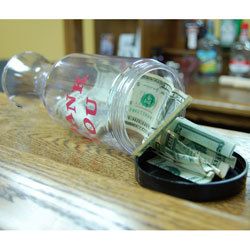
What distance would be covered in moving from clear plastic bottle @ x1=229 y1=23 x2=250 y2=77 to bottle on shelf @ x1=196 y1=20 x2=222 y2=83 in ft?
0.25

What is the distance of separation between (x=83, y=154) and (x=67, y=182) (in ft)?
0.50

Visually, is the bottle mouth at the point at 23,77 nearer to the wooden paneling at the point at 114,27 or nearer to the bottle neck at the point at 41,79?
the bottle neck at the point at 41,79

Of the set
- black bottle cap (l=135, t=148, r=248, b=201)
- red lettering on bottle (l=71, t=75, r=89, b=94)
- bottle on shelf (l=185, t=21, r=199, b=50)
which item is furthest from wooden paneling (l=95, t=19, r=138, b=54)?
black bottle cap (l=135, t=148, r=248, b=201)

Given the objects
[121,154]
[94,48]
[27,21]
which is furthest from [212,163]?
[27,21]

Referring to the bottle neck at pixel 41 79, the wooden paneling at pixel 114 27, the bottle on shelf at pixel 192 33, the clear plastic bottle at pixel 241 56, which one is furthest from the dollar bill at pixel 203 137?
the wooden paneling at pixel 114 27

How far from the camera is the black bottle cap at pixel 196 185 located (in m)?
0.43

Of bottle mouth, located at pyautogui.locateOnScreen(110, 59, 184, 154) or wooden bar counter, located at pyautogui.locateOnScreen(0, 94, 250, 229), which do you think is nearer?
wooden bar counter, located at pyautogui.locateOnScreen(0, 94, 250, 229)

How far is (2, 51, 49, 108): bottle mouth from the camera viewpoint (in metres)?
0.81

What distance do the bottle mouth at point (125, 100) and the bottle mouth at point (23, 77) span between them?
293 millimetres

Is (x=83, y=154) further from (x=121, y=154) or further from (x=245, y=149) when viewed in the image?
(x=245, y=149)

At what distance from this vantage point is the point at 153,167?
50 centimetres

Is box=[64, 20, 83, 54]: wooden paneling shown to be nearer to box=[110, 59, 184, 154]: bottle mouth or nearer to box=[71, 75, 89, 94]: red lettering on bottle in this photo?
box=[71, 75, 89, 94]: red lettering on bottle

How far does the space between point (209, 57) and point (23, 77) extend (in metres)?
1.26

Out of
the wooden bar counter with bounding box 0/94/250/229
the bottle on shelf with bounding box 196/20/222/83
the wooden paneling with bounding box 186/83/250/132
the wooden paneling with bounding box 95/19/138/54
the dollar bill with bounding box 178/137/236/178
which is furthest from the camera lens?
the wooden paneling with bounding box 95/19/138/54
